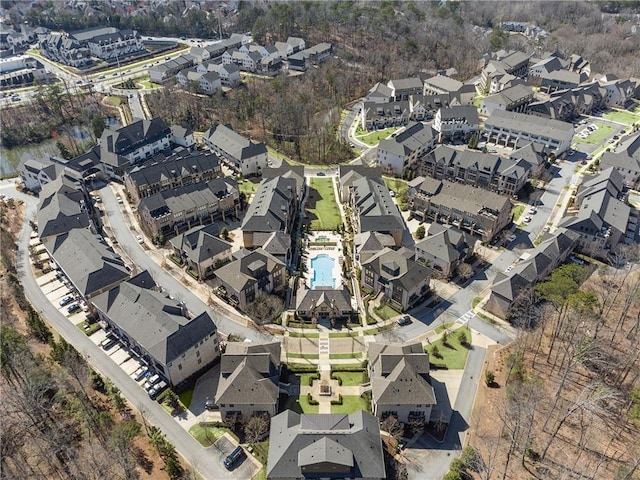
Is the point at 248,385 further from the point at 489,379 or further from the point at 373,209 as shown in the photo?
the point at 373,209

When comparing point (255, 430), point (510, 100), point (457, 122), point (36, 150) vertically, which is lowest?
point (255, 430)

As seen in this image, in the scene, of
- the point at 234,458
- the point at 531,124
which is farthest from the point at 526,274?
the point at 531,124

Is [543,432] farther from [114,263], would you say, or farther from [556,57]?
[556,57]

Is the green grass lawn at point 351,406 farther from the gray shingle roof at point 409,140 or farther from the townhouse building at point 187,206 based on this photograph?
the gray shingle roof at point 409,140

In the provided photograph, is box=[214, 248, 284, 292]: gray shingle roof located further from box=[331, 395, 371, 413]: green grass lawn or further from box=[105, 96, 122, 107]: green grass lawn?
box=[105, 96, 122, 107]: green grass lawn

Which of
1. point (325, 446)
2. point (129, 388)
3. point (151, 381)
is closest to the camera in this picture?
point (325, 446)

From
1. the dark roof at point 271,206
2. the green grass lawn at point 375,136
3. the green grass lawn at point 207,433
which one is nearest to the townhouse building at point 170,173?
the dark roof at point 271,206
